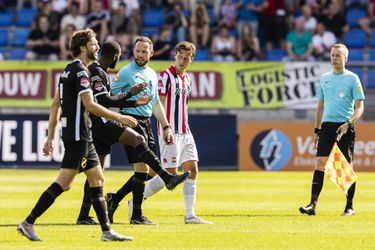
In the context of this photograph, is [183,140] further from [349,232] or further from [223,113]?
[223,113]

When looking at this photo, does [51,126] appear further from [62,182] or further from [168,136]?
[168,136]

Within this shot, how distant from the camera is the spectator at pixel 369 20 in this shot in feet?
95.0

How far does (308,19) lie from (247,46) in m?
2.27

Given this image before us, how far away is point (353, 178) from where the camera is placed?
14328 mm

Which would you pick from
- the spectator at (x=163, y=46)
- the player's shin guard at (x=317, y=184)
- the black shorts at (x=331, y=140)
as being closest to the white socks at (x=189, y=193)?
the player's shin guard at (x=317, y=184)

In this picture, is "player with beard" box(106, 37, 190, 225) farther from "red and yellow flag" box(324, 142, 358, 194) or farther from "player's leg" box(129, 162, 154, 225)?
"red and yellow flag" box(324, 142, 358, 194)

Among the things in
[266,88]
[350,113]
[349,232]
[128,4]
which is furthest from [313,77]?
[349,232]

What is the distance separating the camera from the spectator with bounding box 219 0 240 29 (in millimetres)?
28783

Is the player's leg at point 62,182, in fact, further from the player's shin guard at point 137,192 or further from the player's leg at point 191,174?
the player's leg at point 191,174

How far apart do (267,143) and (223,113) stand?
4.23 feet

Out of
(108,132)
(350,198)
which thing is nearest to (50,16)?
(350,198)

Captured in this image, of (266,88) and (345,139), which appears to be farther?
(266,88)

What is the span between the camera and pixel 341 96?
14375mm

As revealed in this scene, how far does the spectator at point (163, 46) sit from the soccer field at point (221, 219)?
5838 millimetres
